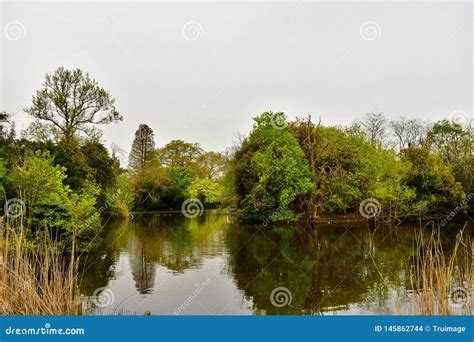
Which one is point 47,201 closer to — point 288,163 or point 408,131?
point 288,163

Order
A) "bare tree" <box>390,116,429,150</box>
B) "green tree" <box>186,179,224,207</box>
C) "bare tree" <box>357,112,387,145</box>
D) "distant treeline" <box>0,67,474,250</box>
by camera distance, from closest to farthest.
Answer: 1. "distant treeline" <box>0,67,474,250</box>
2. "bare tree" <box>357,112,387,145</box>
3. "bare tree" <box>390,116,429,150</box>
4. "green tree" <box>186,179,224,207</box>

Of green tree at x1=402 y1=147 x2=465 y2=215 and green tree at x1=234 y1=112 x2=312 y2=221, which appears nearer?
green tree at x1=234 y1=112 x2=312 y2=221

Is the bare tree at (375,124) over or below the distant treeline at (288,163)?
over

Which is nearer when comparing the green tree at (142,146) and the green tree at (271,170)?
the green tree at (271,170)

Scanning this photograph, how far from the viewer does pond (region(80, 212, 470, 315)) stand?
8.18 m

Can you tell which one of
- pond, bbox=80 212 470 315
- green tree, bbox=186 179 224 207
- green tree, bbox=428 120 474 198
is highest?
green tree, bbox=428 120 474 198

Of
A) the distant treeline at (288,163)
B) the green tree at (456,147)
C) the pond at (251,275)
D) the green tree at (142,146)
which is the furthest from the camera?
the green tree at (142,146)

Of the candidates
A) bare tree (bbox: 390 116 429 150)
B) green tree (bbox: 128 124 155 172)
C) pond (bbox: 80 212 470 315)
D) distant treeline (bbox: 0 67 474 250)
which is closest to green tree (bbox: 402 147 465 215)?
distant treeline (bbox: 0 67 474 250)

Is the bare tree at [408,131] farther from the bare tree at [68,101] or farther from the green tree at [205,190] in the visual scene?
the bare tree at [68,101]

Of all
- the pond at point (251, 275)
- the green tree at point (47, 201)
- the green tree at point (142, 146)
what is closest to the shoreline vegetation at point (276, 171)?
the green tree at point (47, 201)

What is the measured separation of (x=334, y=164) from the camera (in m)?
27.8

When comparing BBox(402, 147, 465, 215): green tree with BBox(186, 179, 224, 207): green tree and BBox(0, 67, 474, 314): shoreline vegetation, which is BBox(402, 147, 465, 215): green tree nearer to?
BBox(0, 67, 474, 314): shoreline vegetation

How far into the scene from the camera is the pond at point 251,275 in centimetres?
818

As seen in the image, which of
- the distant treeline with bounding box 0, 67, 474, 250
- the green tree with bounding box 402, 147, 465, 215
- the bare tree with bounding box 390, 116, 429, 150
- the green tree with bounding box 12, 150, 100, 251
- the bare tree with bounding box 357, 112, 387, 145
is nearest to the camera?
the green tree with bounding box 12, 150, 100, 251
